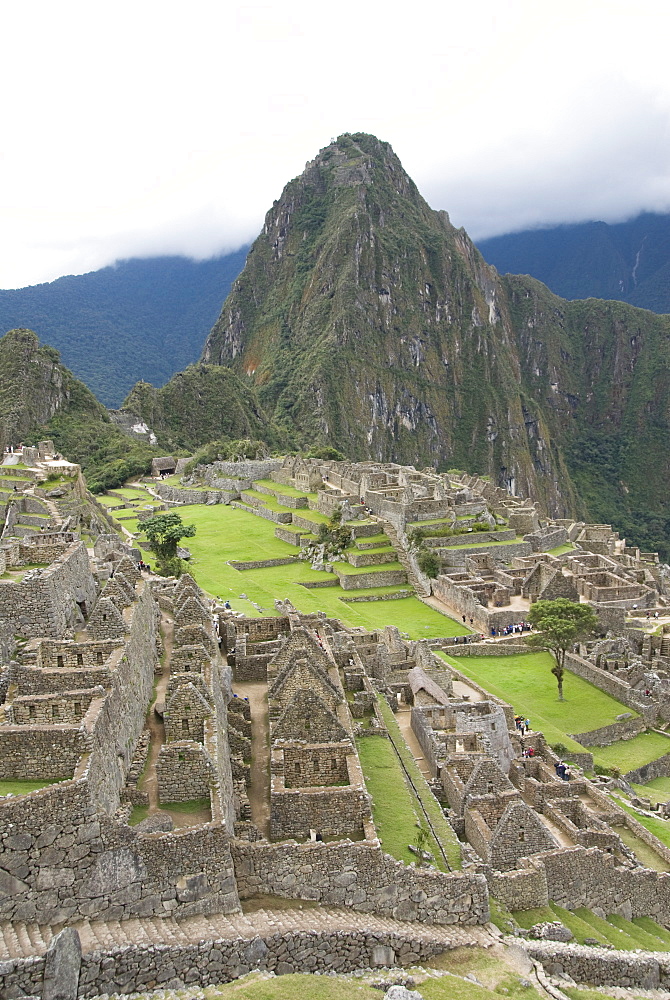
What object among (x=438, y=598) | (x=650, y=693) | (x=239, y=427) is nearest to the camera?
(x=650, y=693)

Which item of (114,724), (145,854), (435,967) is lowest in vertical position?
(435,967)

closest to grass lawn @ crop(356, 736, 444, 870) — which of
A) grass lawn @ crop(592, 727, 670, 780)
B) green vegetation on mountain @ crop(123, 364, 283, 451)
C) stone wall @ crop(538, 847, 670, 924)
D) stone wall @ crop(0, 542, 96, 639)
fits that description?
stone wall @ crop(538, 847, 670, 924)

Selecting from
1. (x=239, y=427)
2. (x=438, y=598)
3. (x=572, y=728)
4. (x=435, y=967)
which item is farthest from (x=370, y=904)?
(x=239, y=427)

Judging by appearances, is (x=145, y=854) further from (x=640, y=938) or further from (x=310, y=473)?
(x=310, y=473)

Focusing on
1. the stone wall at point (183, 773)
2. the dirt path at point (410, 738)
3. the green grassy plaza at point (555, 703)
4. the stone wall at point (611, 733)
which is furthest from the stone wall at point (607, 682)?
the stone wall at point (183, 773)

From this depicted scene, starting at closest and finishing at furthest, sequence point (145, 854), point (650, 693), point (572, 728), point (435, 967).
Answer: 1. point (145, 854)
2. point (435, 967)
3. point (572, 728)
4. point (650, 693)

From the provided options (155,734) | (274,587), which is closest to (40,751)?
(155,734)

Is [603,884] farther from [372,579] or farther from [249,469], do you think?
[249,469]

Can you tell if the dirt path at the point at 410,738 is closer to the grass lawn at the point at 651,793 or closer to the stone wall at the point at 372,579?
the grass lawn at the point at 651,793
